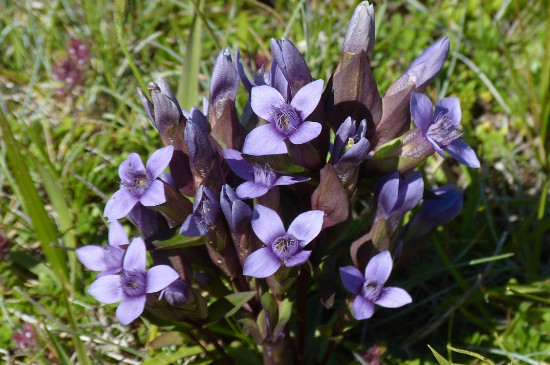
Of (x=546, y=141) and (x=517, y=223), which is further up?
(x=546, y=141)

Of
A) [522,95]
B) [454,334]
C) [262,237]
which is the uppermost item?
[262,237]

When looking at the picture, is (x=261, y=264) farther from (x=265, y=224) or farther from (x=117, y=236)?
(x=117, y=236)

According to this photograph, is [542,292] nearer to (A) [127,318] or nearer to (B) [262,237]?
(B) [262,237]

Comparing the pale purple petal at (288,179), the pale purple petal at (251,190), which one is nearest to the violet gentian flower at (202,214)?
the pale purple petal at (251,190)

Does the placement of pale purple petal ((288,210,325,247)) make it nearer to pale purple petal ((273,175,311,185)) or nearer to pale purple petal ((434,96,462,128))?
pale purple petal ((273,175,311,185))

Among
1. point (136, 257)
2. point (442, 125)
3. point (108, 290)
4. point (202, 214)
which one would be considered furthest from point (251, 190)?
point (442, 125)

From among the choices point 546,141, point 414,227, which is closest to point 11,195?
point 414,227
